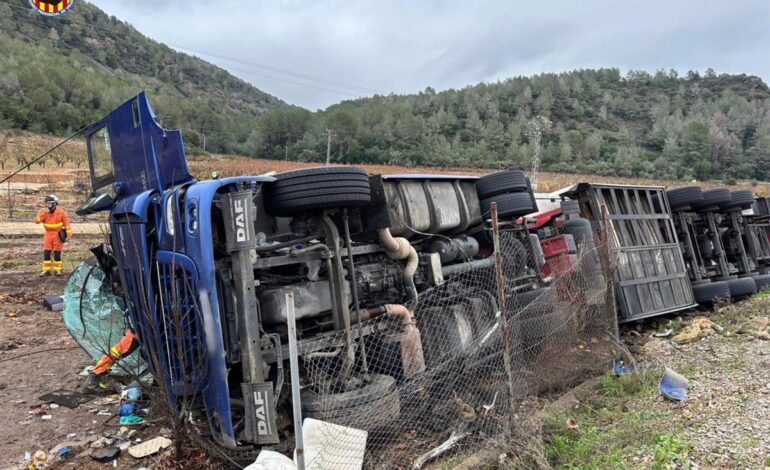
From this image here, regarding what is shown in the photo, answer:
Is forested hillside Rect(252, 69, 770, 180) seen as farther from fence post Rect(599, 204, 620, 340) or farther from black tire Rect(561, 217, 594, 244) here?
fence post Rect(599, 204, 620, 340)

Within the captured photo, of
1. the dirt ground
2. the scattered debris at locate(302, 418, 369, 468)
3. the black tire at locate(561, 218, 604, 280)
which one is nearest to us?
the scattered debris at locate(302, 418, 369, 468)

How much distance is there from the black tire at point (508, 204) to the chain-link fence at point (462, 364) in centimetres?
25

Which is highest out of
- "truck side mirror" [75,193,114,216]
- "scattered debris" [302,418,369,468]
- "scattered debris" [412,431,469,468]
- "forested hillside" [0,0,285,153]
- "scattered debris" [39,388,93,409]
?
"forested hillside" [0,0,285,153]

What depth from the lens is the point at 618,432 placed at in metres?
3.62

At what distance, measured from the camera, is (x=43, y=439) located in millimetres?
3924

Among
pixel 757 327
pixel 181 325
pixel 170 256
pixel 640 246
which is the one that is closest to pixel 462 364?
pixel 181 325

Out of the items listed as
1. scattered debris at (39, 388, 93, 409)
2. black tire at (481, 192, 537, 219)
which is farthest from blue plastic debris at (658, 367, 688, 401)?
scattered debris at (39, 388, 93, 409)

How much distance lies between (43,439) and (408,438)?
2676 millimetres

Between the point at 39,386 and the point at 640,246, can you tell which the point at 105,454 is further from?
the point at 640,246

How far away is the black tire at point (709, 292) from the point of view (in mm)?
8023

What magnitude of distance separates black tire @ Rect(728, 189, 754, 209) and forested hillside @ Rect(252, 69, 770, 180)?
34217 millimetres

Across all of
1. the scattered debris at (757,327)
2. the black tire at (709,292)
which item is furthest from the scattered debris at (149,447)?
the black tire at (709,292)

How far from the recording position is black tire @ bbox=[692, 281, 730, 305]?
316 inches

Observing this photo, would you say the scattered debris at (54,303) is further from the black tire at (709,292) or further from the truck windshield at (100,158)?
the black tire at (709,292)
